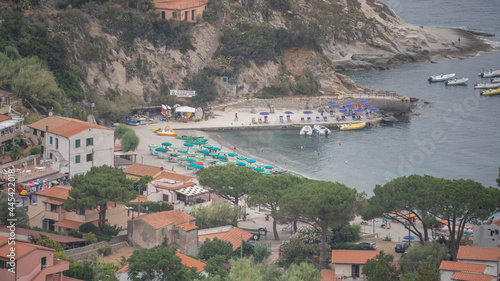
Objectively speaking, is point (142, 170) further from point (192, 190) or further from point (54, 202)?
point (54, 202)

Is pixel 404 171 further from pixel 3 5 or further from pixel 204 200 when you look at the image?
pixel 3 5

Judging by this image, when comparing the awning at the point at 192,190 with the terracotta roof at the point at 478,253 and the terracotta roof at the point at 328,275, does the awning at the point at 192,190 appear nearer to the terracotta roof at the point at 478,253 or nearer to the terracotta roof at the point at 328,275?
the terracotta roof at the point at 328,275

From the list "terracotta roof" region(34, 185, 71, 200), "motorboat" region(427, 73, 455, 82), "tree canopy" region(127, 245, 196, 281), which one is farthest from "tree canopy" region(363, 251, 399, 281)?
"motorboat" region(427, 73, 455, 82)

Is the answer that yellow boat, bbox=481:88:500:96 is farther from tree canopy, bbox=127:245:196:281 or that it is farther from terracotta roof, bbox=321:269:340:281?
tree canopy, bbox=127:245:196:281

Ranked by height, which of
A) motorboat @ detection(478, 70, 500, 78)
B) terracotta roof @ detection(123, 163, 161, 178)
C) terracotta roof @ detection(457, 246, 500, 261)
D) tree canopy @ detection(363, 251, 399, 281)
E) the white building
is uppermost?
motorboat @ detection(478, 70, 500, 78)

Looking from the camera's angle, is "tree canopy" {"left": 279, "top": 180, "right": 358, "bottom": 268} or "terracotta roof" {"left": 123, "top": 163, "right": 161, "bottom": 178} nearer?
"tree canopy" {"left": 279, "top": 180, "right": 358, "bottom": 268}

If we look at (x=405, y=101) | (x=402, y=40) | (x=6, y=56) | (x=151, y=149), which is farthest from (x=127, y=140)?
(x=402, y=40)
